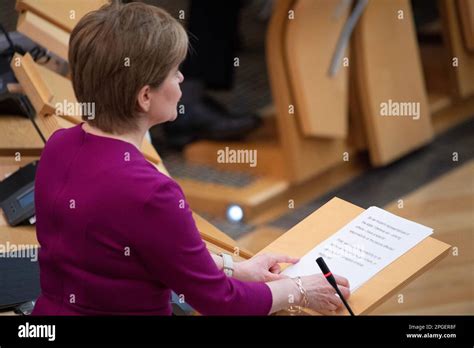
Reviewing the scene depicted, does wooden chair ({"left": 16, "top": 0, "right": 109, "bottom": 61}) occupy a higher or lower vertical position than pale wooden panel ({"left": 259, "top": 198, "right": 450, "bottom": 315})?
higher

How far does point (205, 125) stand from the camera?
3.87 metres

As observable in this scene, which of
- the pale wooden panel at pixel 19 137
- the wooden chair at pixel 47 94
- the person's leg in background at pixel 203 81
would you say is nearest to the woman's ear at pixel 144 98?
the wooden chair at pixel 47 94

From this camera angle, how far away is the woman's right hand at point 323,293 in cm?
156

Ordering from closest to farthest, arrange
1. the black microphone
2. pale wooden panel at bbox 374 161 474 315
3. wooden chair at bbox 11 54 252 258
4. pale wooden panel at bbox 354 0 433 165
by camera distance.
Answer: the black microphone, wooden chair at bbox 11 54 252 258, pale wooden panel at bbox 374 161 474 315, pale wooden panel at bbox 354 0 433 165

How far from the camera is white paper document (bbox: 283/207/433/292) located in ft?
5.34

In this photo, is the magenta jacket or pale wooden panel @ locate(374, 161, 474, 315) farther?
pale wooden panel @ locate(374, 161, 474, 315)

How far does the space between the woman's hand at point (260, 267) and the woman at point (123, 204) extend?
0.08 m

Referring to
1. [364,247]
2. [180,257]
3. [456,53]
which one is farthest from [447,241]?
[180,257]

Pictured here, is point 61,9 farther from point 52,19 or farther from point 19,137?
point 19,137

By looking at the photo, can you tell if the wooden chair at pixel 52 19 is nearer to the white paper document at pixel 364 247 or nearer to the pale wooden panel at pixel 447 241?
the white paper document at pixel 364 247

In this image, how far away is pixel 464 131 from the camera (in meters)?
4.21

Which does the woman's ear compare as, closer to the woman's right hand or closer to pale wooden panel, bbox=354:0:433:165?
the woman's right hand

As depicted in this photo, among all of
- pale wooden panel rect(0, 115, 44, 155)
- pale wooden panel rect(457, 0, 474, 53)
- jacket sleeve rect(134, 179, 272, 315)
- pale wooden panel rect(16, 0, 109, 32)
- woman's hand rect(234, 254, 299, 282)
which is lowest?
woman's hand rect(234, 254, 299, 282)

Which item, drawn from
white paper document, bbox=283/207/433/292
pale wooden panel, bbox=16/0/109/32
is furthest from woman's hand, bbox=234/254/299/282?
pale wooden panel, bbox=16/0/109/32
